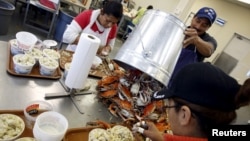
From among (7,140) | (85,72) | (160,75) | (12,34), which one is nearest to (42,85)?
(85,72)

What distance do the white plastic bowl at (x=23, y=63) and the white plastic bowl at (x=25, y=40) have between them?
10cm

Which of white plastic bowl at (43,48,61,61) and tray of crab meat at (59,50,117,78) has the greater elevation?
white plastic bowl at (43,48,61,61)

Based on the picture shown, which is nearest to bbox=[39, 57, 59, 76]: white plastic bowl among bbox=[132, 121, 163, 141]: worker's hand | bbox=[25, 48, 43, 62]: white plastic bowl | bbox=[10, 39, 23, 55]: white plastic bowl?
bbox=[25, 48, 43, 62]: white plastic bowl

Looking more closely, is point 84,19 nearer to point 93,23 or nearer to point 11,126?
point 93,23

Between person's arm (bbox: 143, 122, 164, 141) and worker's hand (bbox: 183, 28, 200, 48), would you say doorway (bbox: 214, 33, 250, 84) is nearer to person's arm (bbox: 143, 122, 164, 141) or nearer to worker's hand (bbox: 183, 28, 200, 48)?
worker's hand (bbox: 183, 28, 200, 48)

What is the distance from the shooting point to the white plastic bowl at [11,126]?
2.40 feet

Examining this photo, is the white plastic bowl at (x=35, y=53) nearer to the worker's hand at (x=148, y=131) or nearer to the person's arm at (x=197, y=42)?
the worker's hand at (x=148, y=131)

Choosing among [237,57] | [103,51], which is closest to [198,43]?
[103,51]

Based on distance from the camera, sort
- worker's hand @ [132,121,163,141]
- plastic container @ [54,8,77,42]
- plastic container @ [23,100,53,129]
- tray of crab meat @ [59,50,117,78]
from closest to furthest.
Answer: plastic container @ [23,100,53,129] < worker's hand @ [132,121,163,141] < tray of crab meat @ [59,50,117,78] < plastic container @ [54,8,77,42]

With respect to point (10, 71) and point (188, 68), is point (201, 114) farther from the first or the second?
point (10, 71)

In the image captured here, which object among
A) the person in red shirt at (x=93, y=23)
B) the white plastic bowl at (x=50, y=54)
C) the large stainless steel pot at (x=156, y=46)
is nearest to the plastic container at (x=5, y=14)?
the person in red shirt at (x=93, y=23)

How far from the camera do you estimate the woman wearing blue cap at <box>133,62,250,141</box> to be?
25.0 inches

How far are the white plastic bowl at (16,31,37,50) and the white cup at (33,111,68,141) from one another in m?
0.64

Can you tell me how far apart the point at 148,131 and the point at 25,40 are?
102 cm
